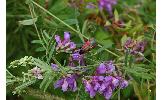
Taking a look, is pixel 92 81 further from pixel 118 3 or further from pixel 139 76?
pixel 118 3

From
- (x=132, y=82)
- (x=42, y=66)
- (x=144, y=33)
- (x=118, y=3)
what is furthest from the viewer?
(x=118, y=3)

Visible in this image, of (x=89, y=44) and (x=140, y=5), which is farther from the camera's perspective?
(x=140, y=5)

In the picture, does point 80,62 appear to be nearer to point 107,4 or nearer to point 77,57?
point 77,57

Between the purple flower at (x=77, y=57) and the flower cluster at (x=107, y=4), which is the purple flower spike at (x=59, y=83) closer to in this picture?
the purple flower at (x=77, y=57)

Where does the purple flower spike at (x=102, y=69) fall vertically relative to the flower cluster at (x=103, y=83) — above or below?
above

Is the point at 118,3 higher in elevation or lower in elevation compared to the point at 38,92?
higher

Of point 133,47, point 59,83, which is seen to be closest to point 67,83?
point 59,83

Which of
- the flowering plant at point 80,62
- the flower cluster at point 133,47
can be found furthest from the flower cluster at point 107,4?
the flower cluster at point 133,47
